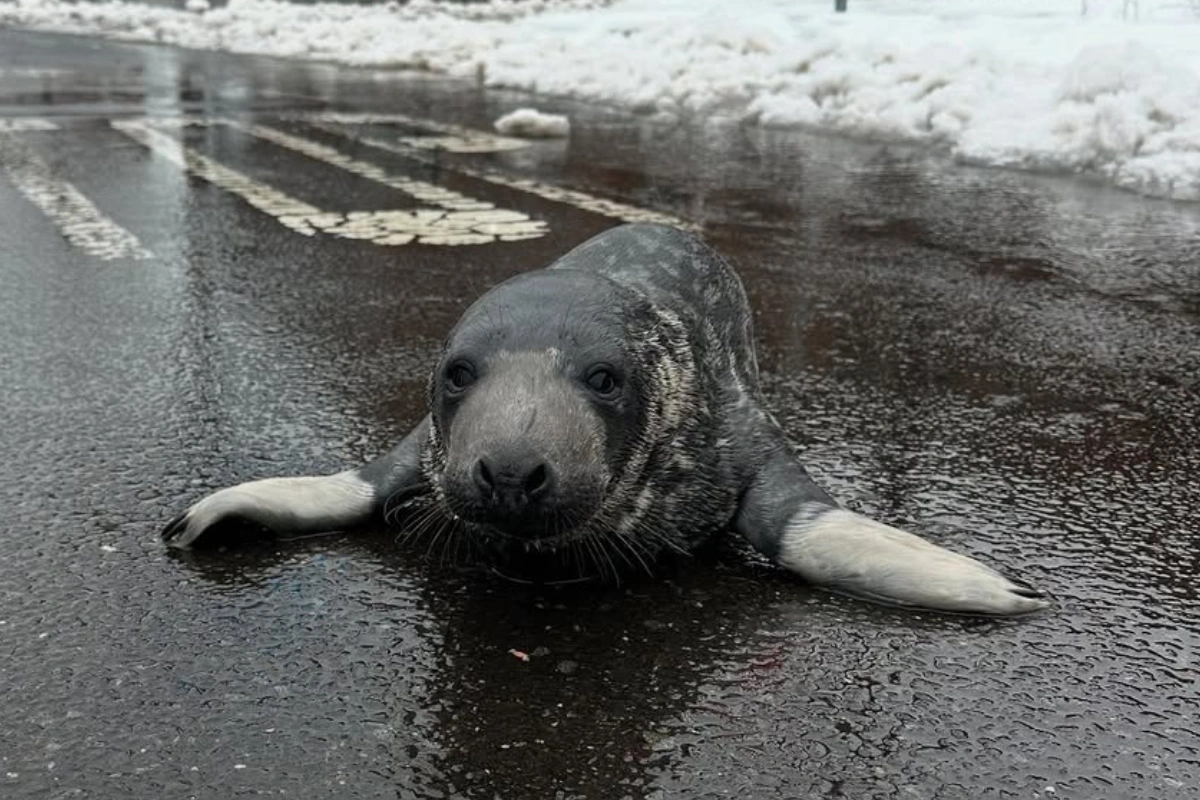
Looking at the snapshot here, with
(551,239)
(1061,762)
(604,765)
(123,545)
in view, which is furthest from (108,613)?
(551,239)

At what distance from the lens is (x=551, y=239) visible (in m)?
8.25

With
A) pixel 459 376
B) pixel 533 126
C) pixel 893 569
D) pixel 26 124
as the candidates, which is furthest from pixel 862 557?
pixel 26 124

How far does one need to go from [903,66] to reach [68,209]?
28.7 ft

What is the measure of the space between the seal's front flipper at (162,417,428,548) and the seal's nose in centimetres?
85

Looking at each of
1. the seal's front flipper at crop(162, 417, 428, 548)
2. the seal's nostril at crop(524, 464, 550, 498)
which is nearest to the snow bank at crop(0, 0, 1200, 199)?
the seal's front flipper at crop(162, 417, 428, 548)

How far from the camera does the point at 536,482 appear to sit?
10.9ft

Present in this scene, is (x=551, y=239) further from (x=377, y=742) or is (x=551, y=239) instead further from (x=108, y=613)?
(x=377, y=742)

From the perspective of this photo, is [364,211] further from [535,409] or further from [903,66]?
[903,66]

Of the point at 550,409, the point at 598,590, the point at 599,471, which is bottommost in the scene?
the point at 598,590

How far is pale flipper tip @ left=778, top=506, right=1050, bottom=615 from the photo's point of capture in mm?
3555

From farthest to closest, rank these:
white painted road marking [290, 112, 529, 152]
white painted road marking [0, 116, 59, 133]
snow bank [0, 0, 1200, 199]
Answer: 1. white painted road marking [0, 116, 59, 133]
2. white painted road marking [290, 112, 529, 152]
3. snow bank [0, 0, 1200, 199]

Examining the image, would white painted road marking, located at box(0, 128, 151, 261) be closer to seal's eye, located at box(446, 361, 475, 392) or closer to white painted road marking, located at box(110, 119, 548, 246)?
white painted road marking, located at box(110, 119, 548, 246)

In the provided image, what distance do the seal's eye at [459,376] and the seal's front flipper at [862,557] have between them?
0.94 m

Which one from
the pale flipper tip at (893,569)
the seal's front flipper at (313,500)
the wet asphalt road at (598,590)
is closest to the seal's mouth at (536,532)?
the wet asphalt road at (598,590)
